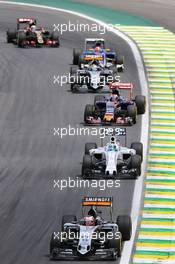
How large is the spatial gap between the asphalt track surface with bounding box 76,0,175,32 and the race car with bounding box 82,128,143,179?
95.2ft

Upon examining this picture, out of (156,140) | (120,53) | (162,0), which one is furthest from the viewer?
(162,0)

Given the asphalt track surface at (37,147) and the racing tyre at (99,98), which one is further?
the racing tyre at (99,98)

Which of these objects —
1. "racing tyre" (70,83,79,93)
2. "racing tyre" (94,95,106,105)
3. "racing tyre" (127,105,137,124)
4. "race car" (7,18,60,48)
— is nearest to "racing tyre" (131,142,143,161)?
"racing tyre" (127,105,137,124)

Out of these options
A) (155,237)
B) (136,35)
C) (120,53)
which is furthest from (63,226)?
(136,35)

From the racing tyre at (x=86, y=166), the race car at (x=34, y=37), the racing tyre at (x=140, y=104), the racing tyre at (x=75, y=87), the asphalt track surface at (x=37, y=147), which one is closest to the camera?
the asphalt track surface at (x=37, y=147)

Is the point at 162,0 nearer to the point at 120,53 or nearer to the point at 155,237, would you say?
the point at 120,53

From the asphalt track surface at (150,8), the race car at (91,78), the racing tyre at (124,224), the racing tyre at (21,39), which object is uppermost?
the asphalt track surface at (150,8)

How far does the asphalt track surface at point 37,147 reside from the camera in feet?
132

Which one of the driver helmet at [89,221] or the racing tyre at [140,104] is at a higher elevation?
the racing tyre at [140,104]

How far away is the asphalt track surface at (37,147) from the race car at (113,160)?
595 millimetres

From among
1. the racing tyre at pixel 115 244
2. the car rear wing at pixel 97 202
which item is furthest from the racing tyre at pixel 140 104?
the racing tyre at pixel 115 244

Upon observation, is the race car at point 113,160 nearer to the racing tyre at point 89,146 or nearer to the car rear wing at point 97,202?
the racing tyre at point 89,146

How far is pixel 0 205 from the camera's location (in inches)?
1688

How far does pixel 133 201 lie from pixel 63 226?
5552 millimetres
